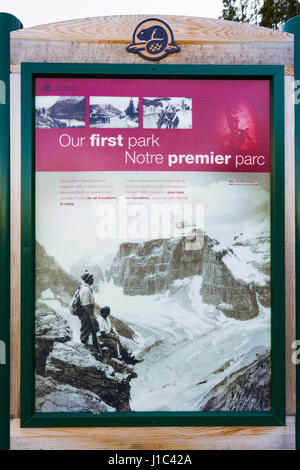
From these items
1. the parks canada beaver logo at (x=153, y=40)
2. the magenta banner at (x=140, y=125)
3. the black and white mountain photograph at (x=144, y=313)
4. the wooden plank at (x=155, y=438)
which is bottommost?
the wooden plank at (x=155, y=438)

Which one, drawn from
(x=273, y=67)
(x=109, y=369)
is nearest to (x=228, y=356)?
(x=109, y=369)

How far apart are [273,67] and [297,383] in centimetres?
213

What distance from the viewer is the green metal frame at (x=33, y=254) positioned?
203 centimetres

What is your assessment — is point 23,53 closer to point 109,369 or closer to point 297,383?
point 109,369

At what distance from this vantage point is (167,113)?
2090mm

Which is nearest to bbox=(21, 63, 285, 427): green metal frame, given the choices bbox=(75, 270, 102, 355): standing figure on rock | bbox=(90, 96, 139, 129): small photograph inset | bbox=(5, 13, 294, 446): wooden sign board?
bbox=(5, 13, 294, 446): wooden sign board

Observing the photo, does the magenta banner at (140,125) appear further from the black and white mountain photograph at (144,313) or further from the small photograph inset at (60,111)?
the black and white mountain photograph at (144,313)

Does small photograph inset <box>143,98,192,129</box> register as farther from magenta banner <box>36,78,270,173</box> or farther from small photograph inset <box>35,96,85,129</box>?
small photograph inset <box>35,96,85,129</box>

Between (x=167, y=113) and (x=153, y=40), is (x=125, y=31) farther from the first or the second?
(x=167, y=113)

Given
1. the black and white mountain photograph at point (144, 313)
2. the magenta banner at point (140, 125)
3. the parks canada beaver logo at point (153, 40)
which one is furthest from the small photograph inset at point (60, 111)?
the parks canada beaver logo at point (153, 40)

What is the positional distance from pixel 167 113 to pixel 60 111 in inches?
28.5

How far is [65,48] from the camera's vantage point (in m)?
2.07

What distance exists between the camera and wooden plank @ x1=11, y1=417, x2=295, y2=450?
203 cm

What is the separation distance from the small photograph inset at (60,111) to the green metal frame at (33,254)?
0.21ft
